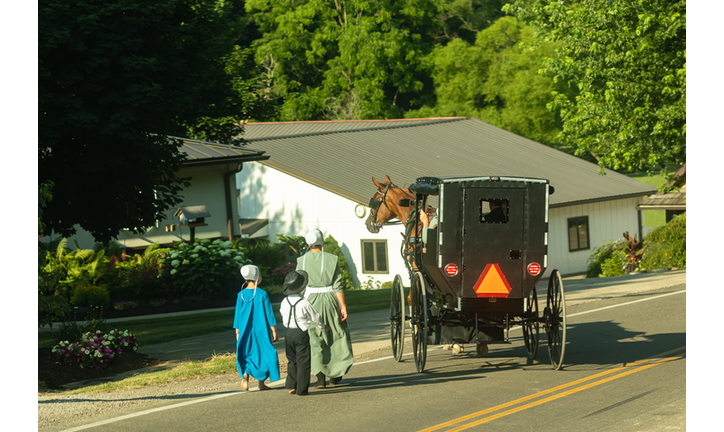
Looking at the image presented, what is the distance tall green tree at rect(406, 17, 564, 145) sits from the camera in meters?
50.9

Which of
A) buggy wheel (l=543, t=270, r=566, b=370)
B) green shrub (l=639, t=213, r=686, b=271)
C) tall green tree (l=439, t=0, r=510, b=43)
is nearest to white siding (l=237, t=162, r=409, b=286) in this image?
green shrub (l=639, t=213, r=686, b=271)

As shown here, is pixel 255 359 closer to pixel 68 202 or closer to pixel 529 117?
pixel 68 202

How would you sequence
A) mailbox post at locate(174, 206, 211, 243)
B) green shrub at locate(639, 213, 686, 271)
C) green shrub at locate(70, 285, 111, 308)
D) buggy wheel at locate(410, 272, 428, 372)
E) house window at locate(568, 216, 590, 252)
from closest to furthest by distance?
buggy wheel at locate(410, 272, 428, 372) < green shrub at locate(70, 285, 111, 308) < mailbox post at locate(174, 206, 211, 243) < green shrub at locate(639, 213, 686, 271) < house window at locate(568, 216, 590, 252)

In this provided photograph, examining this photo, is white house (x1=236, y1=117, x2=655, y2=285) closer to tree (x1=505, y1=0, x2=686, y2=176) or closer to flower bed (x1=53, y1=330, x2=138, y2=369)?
tree (x1=505, y1=0, x2=686, y2=176)

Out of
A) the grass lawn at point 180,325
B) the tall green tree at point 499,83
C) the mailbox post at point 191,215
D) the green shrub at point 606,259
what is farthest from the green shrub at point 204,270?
the tall green tree at point 499,83

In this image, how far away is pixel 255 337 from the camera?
916 centimetres

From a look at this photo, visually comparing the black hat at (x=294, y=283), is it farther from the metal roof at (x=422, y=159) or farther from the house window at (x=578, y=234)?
the house window at (x=578, y=234)

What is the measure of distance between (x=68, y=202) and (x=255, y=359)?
582 cm

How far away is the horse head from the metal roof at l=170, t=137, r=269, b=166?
11.4m

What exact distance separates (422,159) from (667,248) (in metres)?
13.2

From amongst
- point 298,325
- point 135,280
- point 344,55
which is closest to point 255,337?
point 298,325

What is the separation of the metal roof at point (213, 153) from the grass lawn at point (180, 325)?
6.64m

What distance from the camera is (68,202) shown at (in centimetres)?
1294

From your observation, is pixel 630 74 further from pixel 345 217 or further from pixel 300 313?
pixel 300 313
